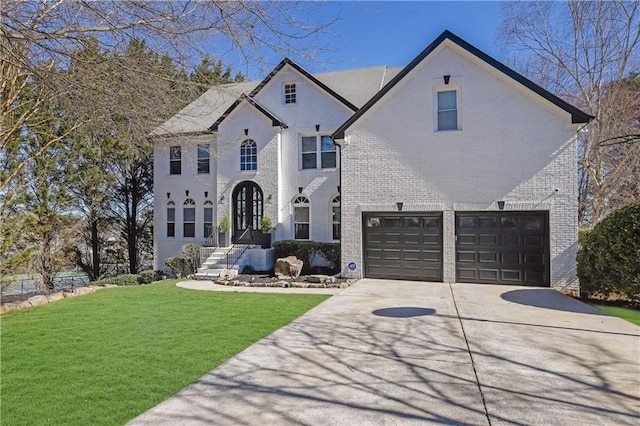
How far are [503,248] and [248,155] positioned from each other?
1204cm

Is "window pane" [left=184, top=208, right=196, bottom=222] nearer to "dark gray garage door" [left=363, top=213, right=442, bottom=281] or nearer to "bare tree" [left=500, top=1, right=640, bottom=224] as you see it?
"dark gray garage door" [left=363, top=213, right=442, bottom=281]

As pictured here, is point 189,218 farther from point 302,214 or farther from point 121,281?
point 302,214

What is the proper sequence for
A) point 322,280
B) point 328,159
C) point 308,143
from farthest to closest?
point 308,143, point 328,159, point 322,280

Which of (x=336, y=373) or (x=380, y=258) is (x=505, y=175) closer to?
(x=380, y=258)

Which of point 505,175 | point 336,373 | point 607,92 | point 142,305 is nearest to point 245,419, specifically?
point 336,373

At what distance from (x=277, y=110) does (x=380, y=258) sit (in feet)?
30.3

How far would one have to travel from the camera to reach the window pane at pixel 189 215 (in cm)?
1981

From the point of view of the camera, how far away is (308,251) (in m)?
15.7

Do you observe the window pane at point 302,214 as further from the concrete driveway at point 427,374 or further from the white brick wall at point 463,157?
the concrete driveway at point 427,374

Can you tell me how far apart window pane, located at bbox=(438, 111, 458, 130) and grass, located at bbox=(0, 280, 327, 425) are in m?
7.03

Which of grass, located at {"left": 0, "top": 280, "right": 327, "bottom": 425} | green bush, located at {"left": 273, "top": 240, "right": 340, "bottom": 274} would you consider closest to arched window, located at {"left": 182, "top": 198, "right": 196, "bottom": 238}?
green bush, located at {"left": 273, "top": 240, "right": 340, "bottom": 274}

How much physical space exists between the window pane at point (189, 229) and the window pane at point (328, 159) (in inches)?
301

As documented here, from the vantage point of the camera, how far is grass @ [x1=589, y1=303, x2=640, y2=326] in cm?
768

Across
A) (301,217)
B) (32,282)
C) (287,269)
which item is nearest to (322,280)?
(287,269)
